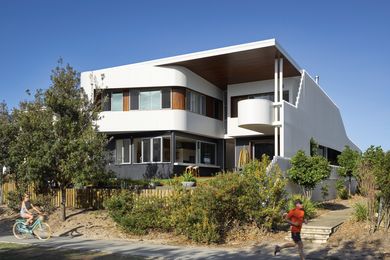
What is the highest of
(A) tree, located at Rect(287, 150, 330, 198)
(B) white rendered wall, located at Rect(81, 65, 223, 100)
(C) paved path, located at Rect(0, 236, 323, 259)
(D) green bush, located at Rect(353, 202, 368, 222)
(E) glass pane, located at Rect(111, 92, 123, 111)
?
(B) white rendered wall, located at Rect(81, 65, 223, 100)

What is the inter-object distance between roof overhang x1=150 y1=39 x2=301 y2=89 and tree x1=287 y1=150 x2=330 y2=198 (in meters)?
5.83

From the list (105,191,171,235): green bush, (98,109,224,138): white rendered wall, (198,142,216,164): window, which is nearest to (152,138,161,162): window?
(98,109,224,138): white rendered wall

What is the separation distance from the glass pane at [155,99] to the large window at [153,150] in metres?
1.80

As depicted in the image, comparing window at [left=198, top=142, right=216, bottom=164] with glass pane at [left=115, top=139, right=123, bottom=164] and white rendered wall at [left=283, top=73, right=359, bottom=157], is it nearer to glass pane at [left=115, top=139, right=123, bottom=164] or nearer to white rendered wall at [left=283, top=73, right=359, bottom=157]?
glass pane at [left=115, top=139, right=123, bottom=164]

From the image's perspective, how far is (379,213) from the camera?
49.4 ft

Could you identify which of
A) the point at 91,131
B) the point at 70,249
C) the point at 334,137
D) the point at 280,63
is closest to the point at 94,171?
the point at 91,131

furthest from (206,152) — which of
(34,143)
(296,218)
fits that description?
(296,218)

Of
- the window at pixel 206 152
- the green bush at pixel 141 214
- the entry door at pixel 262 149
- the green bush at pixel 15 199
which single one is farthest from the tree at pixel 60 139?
the entry door at pixel 262 149

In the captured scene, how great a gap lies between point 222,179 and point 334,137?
2229 cm

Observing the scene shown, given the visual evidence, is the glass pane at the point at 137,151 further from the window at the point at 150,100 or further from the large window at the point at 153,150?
the window at the point at 150,100

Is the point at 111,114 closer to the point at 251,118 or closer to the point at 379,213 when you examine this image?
the point at 251,118

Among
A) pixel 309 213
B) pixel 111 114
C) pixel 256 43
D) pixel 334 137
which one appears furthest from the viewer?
pixel 334 137

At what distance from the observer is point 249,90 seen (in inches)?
1184

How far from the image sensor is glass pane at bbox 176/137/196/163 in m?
28.0
